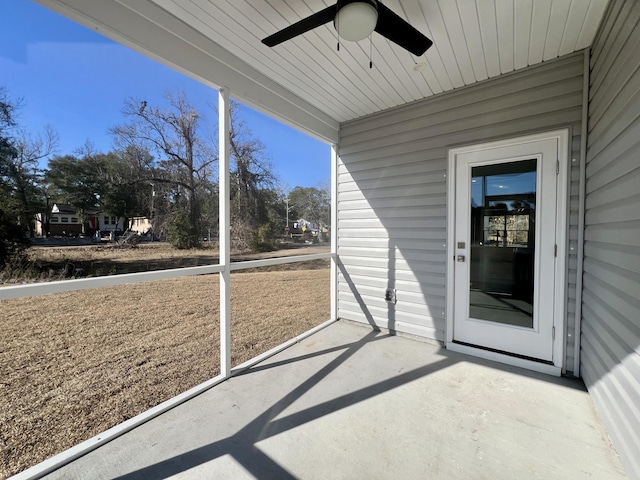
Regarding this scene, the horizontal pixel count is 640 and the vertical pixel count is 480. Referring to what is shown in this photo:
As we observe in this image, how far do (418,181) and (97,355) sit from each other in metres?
3.39

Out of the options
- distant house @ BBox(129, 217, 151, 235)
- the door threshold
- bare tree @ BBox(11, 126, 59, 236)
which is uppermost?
bare tree @ BBox(11, 126, 59, 236)

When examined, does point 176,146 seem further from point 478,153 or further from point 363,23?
point 478,153

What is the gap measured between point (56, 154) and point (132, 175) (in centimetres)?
42

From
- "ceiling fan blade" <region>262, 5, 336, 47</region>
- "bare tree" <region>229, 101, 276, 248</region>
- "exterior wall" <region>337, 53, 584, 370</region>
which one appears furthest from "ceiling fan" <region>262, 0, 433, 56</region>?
"exterior wall" <region>337, 53, 584, 370</region>

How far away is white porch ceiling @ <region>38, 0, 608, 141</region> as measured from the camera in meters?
1.71

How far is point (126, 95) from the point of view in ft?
6.08

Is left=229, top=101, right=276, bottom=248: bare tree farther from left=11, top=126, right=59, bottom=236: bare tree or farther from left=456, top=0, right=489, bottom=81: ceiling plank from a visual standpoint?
left=456, top=0, right=489, bottom=81: ceiling plank

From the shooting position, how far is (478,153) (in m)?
2.65

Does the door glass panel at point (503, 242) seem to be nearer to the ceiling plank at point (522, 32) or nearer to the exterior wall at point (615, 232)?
the exterior wall at point (615, 232)

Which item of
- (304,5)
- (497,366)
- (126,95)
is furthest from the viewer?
(497,366)

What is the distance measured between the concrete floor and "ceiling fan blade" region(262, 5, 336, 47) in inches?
95.3

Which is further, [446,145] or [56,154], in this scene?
[446,145]

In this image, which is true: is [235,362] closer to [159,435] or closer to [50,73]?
[159,435]

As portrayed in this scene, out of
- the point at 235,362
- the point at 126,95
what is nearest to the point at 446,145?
the point at 126,95
